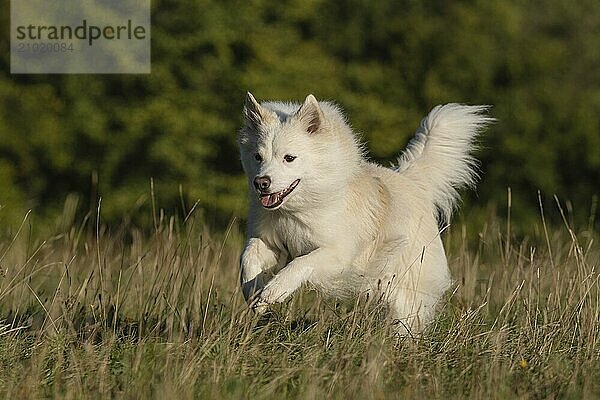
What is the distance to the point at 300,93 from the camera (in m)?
17.3

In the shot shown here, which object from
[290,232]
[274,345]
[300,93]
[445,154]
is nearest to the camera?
[274,345]

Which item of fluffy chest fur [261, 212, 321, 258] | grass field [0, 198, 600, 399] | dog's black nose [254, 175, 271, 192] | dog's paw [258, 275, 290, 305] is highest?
dog's black nose [254, 175, 271, 192]

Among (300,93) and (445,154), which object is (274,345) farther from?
(300,93)

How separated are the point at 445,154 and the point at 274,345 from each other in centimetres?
221

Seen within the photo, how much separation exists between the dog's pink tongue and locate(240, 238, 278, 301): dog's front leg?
30 centimetres

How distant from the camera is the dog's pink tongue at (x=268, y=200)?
5.88 meters

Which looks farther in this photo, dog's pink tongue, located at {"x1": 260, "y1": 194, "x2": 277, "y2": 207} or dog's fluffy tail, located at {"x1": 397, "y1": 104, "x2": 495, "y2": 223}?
dog's fluffy tail, located at {"x1": 397, "y1": 104, "x2": 495, "y2": 223}

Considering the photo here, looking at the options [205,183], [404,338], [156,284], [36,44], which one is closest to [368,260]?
[404,338]

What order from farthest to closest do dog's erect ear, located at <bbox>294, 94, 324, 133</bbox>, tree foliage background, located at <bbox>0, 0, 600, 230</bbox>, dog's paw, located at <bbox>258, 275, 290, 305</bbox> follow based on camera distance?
1. tree foliage background, located at <bbox>0, 0, 600, 230</bbox>
2. dog's erect ear, located at <bbox>294, 94, 324, 133</bbox>
3. dog's paw, located at <bbox>258, 275, 290, 305</bbox>

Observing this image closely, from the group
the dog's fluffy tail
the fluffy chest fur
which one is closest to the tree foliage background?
the dog's fluffy tail

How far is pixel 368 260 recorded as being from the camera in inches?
250

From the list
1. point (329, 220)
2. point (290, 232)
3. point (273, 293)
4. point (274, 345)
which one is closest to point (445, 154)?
point (329, 220)

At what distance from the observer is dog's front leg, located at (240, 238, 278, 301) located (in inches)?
231

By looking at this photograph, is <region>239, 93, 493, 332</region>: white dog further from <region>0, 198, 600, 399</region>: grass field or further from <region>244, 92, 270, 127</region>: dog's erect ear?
<region>0, 198, 600, 399</region>: grass field
